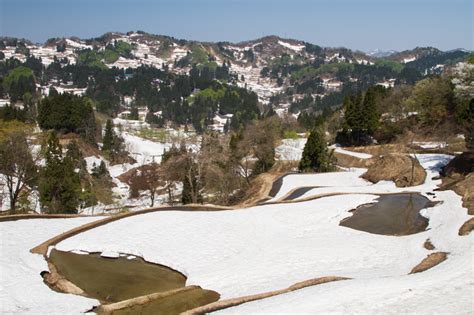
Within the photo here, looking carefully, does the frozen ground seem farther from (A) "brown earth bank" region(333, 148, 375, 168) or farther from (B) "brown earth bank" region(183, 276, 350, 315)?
(A) "brown earth bank" region(333, 148, 375, 168)

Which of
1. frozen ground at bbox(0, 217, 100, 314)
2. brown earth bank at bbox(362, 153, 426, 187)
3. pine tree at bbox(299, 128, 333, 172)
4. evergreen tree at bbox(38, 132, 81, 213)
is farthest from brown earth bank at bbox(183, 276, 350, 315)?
pine tree at bbox(299, 128, 333, 172)

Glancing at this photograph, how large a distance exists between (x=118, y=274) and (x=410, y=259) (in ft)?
33.7

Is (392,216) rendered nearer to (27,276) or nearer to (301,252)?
(301,252)

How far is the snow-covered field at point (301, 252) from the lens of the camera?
432 inches

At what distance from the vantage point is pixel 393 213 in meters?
20.9

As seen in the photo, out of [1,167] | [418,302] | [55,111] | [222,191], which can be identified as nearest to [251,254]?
[418,302]

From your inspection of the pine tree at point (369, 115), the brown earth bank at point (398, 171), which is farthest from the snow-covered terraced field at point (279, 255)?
the pine tree at point (369, 115)

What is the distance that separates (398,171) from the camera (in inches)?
1206

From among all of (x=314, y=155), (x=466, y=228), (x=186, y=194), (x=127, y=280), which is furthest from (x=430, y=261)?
(x=314, y=155)

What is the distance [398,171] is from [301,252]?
59.1 feet

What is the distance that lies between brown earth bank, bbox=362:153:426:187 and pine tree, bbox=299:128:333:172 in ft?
21.4

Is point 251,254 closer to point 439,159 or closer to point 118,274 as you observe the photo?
point 118,274

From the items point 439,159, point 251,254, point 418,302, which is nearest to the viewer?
point 418,302

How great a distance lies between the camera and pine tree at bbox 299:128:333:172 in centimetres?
4078
